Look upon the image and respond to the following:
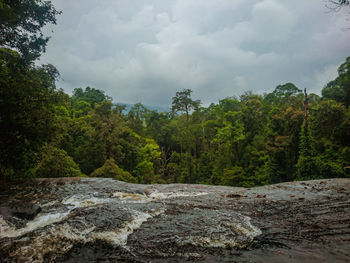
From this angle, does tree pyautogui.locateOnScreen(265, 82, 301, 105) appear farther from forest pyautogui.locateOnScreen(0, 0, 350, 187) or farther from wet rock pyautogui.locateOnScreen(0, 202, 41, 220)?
wet rock pyautogui.locateOnScreen(0, 202, 41, 220)

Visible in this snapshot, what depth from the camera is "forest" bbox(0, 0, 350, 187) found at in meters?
7.68

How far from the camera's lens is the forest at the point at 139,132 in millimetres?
7680

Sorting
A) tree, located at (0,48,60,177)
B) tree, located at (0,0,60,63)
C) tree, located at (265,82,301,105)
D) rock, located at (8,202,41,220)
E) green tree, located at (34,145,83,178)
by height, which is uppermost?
tree, located at (265,82,301,105)

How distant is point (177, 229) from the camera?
4199 mm

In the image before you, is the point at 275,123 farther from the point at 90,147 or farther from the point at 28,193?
the point at 28,193

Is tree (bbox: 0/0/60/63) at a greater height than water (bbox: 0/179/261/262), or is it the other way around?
tree (bbox: 0/0/60/63)

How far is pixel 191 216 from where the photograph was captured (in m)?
5.03

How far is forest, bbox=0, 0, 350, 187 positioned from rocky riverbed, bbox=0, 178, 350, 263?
10.1ft

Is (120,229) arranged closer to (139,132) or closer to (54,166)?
(54,166)

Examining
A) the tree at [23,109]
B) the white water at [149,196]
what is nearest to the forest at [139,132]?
the tree at [23,109]

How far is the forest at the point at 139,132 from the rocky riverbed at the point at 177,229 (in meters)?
3.08

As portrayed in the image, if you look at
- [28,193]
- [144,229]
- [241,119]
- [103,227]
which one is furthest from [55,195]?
[241,119]

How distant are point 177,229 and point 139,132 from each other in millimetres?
28805

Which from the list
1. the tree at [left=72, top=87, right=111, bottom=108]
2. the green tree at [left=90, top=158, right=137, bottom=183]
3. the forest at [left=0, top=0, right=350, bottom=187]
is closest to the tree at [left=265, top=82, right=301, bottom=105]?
the forest at [left=0, top=0, right=350, bottom=187]
